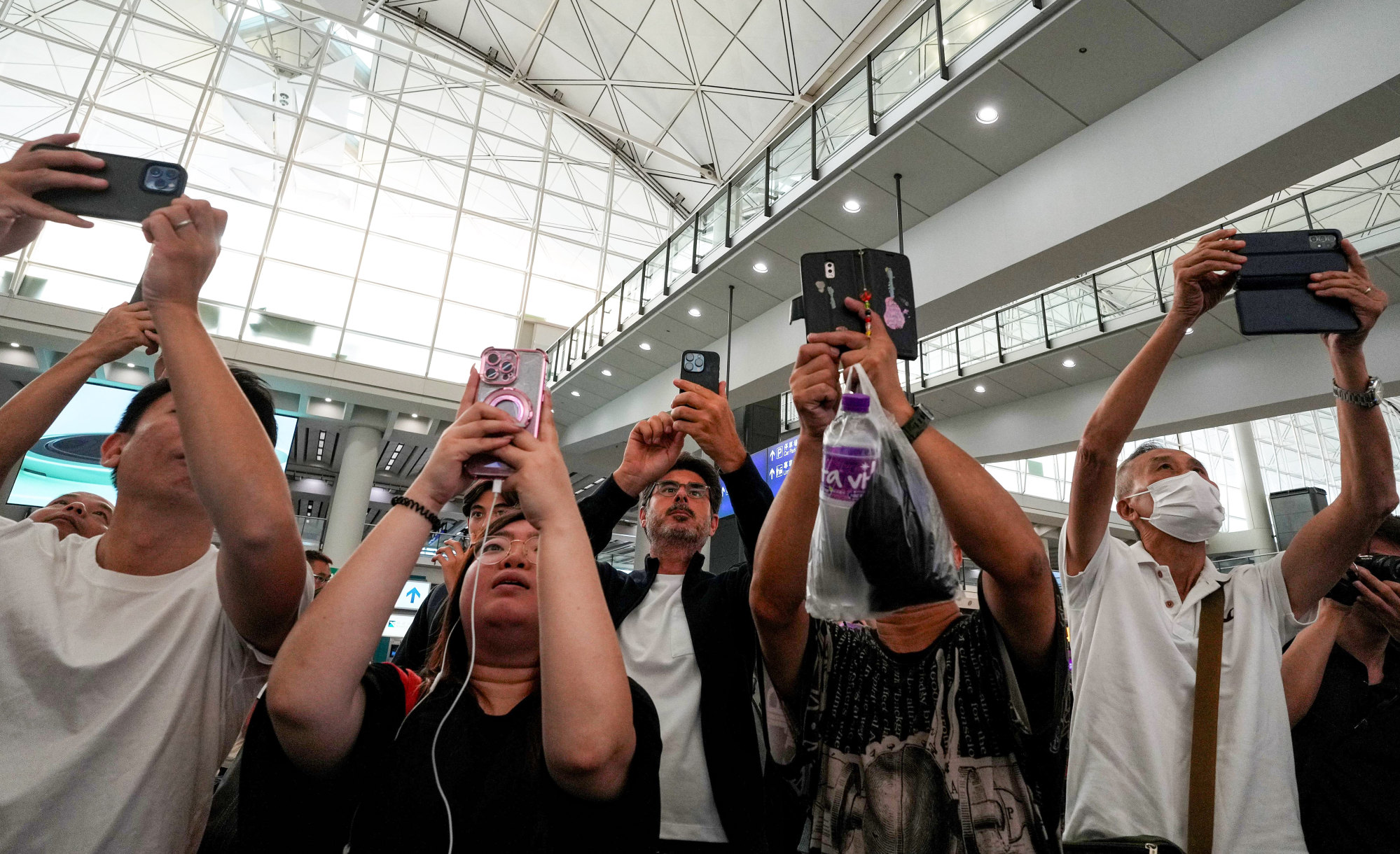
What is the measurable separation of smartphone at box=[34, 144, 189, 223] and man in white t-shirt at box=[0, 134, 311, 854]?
4 cm

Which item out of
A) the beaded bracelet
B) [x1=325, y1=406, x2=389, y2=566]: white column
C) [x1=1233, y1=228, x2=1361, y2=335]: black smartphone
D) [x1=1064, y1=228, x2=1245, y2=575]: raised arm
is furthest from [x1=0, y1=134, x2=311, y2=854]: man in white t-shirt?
[x1=325, y1=406, x2=389, y2=566]: white column

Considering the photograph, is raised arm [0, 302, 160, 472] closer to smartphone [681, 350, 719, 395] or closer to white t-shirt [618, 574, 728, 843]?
smartphone [681, 350, 719, 395]

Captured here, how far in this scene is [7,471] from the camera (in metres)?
1.43

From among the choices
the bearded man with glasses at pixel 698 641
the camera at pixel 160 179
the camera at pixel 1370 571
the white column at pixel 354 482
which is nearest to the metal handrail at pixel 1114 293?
the camera at pixel 1370 571

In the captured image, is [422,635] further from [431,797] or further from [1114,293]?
[1114,293]

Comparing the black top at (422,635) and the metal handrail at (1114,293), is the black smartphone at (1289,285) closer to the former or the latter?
the black top at (422,635)

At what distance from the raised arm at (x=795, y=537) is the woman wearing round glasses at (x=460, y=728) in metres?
0.43

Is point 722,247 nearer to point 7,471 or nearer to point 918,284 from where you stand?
→ point 918,284

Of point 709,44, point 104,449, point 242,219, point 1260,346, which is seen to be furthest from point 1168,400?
point 242,219

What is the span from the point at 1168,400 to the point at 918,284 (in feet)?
13.3

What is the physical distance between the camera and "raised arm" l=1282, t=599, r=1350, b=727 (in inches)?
79.3

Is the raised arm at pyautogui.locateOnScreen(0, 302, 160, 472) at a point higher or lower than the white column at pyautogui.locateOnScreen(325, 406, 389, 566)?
lower

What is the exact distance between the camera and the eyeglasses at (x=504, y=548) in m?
1.35

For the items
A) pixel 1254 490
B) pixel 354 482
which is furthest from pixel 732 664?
pixel 1254 490
